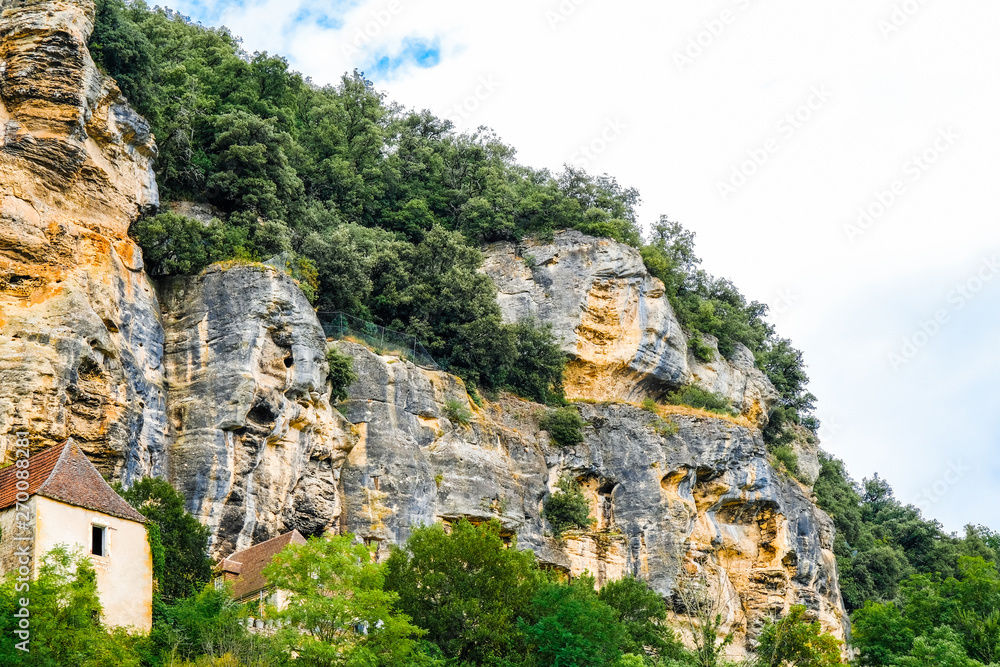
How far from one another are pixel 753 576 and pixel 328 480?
911 inches

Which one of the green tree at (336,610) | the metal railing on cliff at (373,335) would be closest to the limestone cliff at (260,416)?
the metal railing on cliff at (373,335)

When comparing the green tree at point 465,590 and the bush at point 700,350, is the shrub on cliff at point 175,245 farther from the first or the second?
the bush at point 700,350

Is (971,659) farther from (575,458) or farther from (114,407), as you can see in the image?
(114,407)

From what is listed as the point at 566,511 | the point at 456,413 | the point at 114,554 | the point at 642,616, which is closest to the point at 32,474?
the point at 114,554

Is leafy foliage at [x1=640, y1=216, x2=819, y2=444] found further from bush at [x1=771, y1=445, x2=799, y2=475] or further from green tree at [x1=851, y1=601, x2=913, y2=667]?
green tree at [x1=851, y1=601, x2=913, y2=667]

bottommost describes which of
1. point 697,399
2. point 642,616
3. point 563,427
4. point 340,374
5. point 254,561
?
point 642,616

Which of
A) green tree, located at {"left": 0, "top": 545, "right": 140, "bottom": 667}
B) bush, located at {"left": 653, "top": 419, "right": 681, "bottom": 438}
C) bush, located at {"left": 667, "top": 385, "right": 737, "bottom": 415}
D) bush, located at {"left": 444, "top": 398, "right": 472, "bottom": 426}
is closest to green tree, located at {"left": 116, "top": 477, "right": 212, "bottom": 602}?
green tree, located at {"left": 0, "top": 545, "right": 140, "bottom": 667}

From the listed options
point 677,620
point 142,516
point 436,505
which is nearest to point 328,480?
point 436,505

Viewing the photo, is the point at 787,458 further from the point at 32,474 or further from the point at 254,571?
the point at 32,474

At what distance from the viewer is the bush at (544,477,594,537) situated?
44.9 metres

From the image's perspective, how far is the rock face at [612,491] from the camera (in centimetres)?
3934

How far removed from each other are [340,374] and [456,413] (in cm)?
556

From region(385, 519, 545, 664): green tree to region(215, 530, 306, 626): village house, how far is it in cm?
318

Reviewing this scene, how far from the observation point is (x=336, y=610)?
26.1 metres
